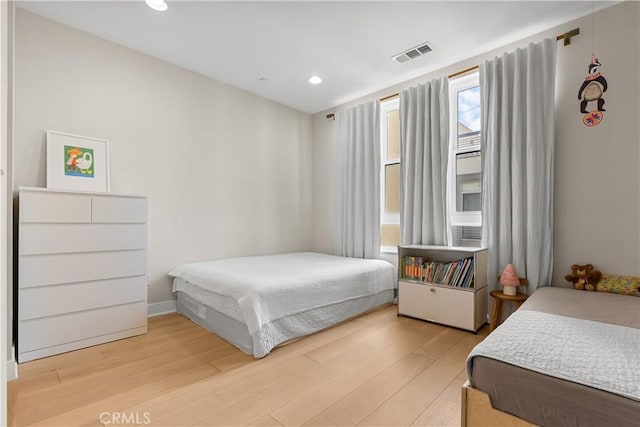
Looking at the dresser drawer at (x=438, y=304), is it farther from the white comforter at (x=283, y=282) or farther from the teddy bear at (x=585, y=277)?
the teddy bear at (x=585, y=277)

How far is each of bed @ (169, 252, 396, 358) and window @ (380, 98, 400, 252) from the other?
1.69ft

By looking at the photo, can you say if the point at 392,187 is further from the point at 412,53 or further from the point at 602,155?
the point at 602,155

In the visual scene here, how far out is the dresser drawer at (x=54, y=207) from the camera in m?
1.96

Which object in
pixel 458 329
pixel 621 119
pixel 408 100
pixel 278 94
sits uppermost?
pixel 278 94

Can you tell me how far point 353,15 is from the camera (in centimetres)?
232

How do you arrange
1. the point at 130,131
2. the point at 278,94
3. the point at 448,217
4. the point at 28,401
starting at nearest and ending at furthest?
1. the point at 28,401
2. the point at 130,131
3. the point at 448,217
4. the point at 278,94

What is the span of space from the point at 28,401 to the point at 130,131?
2.15m

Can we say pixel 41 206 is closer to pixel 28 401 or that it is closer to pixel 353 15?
pixel 28 401

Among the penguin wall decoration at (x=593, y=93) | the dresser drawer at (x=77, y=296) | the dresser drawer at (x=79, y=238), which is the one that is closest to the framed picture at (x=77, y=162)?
the dresser drawer at (x=79, y=238)

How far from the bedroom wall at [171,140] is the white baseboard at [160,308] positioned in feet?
0.15

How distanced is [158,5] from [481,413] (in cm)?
308

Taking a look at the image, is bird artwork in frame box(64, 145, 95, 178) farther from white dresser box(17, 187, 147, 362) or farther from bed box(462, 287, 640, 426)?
bed box(462, 287, 640, 426)

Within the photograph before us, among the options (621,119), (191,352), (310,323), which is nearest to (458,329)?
(310,323)

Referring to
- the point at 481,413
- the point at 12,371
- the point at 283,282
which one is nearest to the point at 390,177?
the point at 283,282
